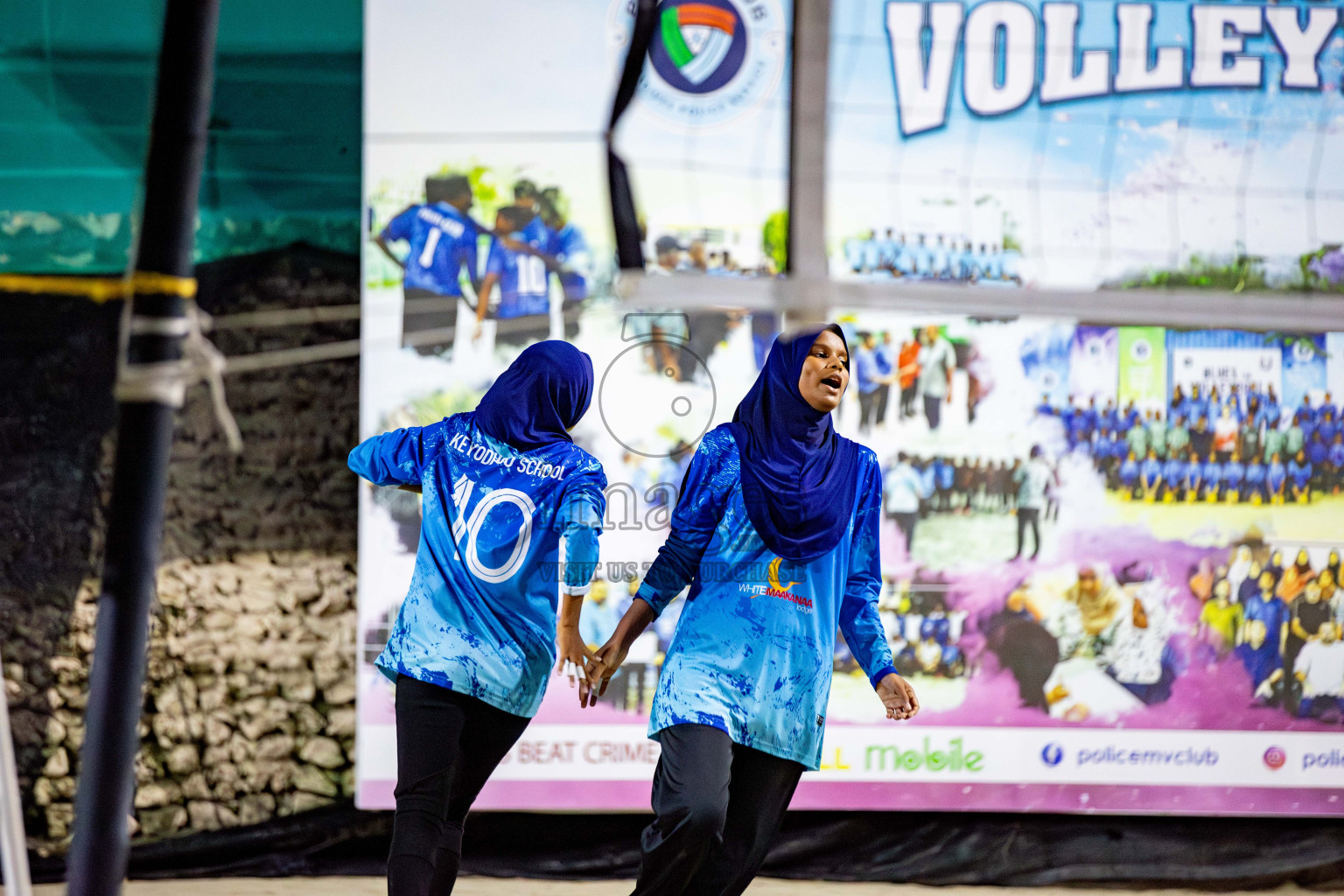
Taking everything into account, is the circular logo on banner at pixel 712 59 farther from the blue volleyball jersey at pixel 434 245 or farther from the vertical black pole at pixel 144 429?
the vertical black pole at pixel 144 429

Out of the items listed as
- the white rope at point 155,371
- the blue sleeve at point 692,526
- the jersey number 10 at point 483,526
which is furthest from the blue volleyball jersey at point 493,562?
the white rope at point 155,371

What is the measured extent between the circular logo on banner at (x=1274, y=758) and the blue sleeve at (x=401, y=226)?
3.15 m

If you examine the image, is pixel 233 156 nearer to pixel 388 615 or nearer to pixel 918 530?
pixel 388 615

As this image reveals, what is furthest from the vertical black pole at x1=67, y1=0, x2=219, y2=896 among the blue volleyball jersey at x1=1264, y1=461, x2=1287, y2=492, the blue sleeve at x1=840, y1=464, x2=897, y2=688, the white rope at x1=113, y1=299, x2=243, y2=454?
the blue volleyball jersey at x1=1264, y1=461, x2=1287, y2=492

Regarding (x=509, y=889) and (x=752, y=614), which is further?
(x=509, y=889)

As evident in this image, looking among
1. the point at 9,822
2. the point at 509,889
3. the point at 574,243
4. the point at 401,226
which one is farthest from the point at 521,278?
the point at 9,822

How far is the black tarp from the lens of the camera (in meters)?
3.96

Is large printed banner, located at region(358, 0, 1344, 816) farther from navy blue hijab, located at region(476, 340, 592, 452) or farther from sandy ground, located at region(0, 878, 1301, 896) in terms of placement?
navy blue hijab, located at region(476, 340, 592, 452)

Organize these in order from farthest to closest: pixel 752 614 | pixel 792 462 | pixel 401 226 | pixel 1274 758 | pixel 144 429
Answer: pixel 1274 758 → pixel 401 226 → pixel 792 462 → pixel 752 614 → pixel 144 429

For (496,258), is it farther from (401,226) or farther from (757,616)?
(757,616)

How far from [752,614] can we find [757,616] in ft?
0.04

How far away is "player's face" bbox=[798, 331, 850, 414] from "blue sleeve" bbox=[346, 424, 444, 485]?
773mm

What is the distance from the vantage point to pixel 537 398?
103 inches

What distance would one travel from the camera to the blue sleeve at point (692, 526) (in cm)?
255
